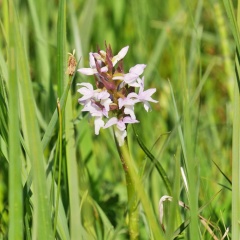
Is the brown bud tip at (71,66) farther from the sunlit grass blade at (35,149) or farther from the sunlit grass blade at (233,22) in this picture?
the sunlit grass blade at (233,22)

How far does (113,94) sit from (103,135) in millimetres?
1025

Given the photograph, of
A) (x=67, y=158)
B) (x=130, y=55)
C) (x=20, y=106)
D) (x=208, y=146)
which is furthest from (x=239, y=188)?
(x=130, y=55)

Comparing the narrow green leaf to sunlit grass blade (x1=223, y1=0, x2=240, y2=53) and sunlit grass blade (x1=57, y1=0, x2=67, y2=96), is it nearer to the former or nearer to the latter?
sunlit grass blade (x1=57, y1=0, x2=67, y2=96)

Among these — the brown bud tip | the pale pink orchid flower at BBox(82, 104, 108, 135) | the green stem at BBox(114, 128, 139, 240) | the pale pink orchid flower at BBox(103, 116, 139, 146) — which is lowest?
the green stem at BBox(114, 128, 139, 240)

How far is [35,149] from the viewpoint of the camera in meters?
1.05

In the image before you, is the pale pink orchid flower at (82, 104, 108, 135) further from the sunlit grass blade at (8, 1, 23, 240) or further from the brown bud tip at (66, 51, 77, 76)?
the sunlit grass blade at (8, 1, 23, 240)

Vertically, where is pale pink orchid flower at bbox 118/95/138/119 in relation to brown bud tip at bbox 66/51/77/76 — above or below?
below

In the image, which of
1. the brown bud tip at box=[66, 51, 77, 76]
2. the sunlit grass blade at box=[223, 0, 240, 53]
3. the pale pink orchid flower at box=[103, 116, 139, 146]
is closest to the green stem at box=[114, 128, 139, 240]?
the pale pink orchid flower at box=[103, 116, 139, 146]

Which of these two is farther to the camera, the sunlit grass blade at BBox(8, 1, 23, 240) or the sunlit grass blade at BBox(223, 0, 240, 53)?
the sunlit grass blade at BBox(223, 0, 240, 53)

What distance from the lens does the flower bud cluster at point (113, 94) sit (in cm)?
121

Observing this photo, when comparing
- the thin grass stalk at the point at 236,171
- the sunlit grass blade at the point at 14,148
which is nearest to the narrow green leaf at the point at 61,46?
the sunlit grass blade at the point at 14,148

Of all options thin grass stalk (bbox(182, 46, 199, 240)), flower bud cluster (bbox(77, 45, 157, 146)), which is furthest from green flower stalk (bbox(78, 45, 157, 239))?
thin grass stalk (bbox(182, 46, 199, 240))

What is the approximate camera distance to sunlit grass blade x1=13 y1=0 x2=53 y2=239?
1.04 m

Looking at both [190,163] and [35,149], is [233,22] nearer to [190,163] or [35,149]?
[190,163]
